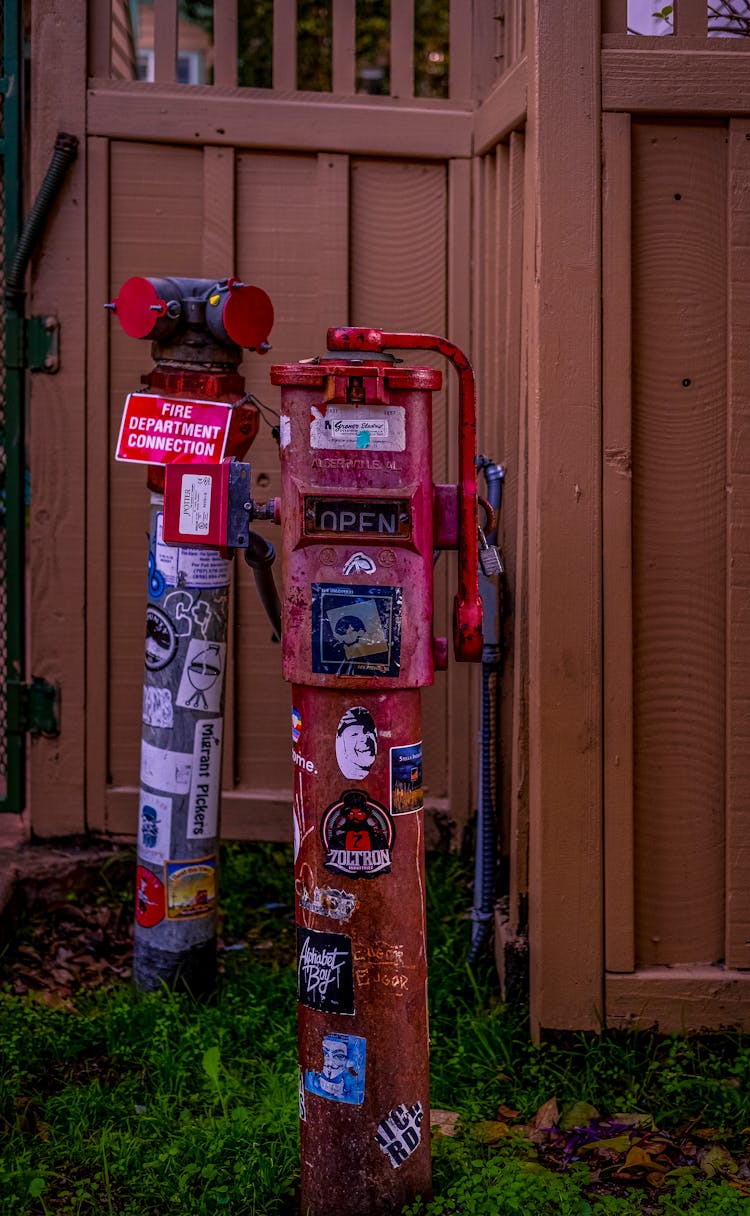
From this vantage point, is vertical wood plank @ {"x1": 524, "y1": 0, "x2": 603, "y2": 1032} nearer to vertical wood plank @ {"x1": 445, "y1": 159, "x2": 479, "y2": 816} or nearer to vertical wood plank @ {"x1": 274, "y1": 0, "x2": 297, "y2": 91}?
vertical wood plank @ {"x1": 445, "y1": 159, "x2": 479, "y2": 816}

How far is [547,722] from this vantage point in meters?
3.25

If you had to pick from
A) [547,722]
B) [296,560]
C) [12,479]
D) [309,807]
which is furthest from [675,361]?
[12,479]

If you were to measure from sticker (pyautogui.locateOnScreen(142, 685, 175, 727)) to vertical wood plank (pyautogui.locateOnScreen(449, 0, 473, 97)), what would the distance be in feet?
7.47

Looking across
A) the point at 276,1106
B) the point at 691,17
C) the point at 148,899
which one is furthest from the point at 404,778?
the point at 691,17

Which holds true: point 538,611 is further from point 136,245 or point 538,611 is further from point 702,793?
point 136,245

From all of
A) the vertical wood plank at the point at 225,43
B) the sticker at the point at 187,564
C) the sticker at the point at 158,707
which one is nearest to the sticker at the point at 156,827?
the sticker at the point at 158,707

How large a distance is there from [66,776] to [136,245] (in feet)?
6.00

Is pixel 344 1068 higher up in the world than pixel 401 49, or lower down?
lower down

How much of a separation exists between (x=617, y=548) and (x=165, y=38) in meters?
2.37

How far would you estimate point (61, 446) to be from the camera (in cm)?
430

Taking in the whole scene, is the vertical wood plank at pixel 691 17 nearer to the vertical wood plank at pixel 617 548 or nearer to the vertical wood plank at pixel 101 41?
the vertical wood plank at pixel 617 548

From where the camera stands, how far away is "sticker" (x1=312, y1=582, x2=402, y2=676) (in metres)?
2.39

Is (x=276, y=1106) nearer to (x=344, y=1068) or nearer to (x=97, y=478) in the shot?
(x=344, y=1068)

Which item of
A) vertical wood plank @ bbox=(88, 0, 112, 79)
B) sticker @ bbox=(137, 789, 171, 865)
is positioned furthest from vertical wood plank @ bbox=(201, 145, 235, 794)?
sticker @ bbox=(137, 789, 171, 865)
